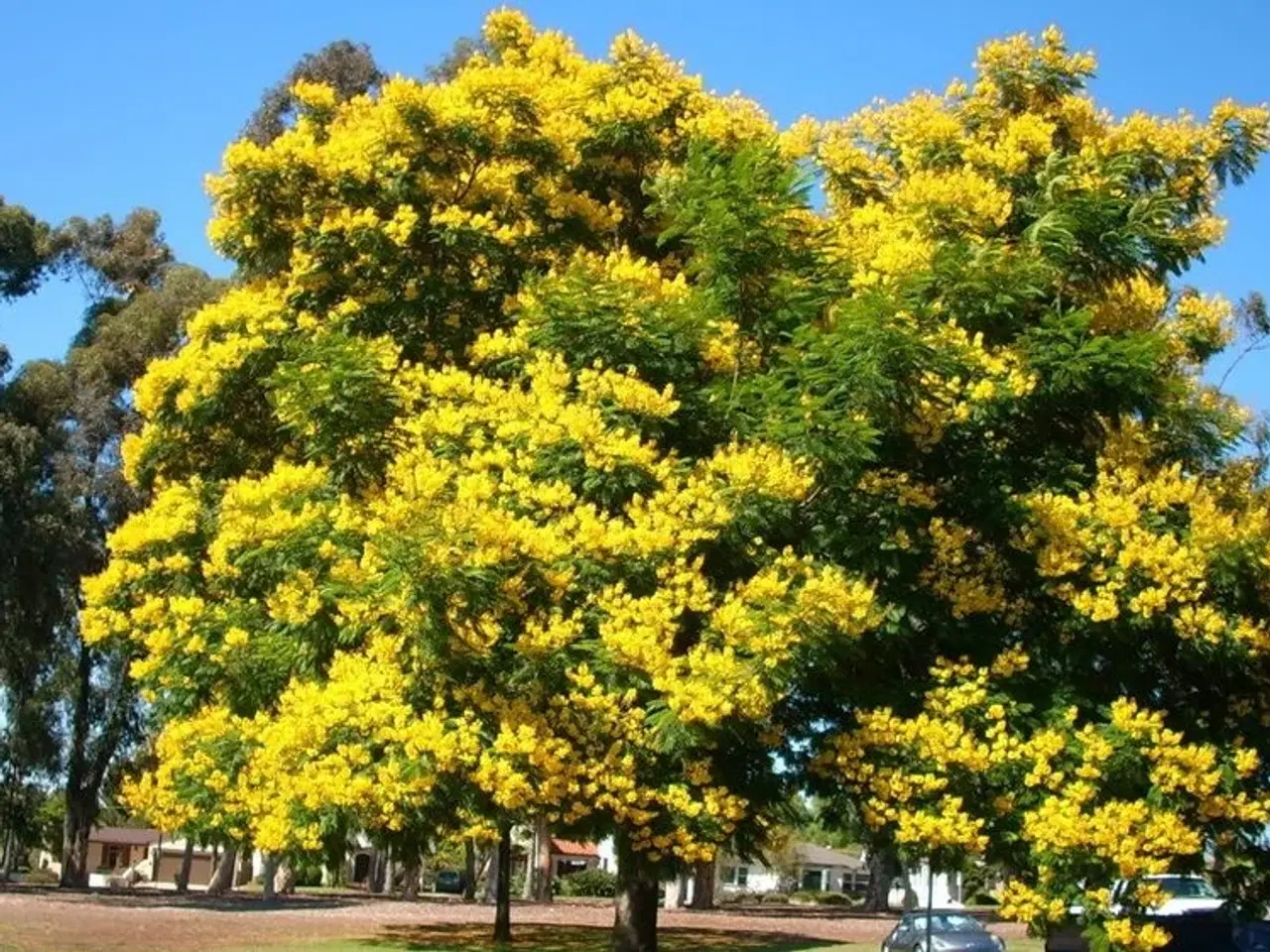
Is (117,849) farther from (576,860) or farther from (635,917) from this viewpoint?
(635,917)

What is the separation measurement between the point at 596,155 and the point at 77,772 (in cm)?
3600

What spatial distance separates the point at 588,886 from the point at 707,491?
5982cm

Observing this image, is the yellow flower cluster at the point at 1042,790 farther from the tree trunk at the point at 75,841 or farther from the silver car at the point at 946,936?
the tree trunk at the point at 75,841

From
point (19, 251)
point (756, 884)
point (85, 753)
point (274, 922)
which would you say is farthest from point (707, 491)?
point (756, 884)

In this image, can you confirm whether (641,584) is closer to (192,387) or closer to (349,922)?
(192,387)

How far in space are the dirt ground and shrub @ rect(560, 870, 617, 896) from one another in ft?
53.9

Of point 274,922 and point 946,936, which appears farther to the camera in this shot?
point 274,922

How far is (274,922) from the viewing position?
3356 cm

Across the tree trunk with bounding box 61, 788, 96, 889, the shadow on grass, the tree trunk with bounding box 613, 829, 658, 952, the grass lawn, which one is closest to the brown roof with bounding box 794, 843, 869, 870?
the tree trunk with bounding box 61, 788, 96, 889

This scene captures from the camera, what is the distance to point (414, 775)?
9.94m

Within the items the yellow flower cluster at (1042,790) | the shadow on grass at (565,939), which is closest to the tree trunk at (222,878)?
the shadow on grass at (565,939)

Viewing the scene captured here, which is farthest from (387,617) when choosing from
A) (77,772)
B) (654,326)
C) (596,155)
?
(77,772)

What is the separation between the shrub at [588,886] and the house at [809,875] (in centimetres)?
2265

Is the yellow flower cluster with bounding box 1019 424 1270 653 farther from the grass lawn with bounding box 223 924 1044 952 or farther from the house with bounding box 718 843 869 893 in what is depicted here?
the house with bounding box 718 843 869 893
